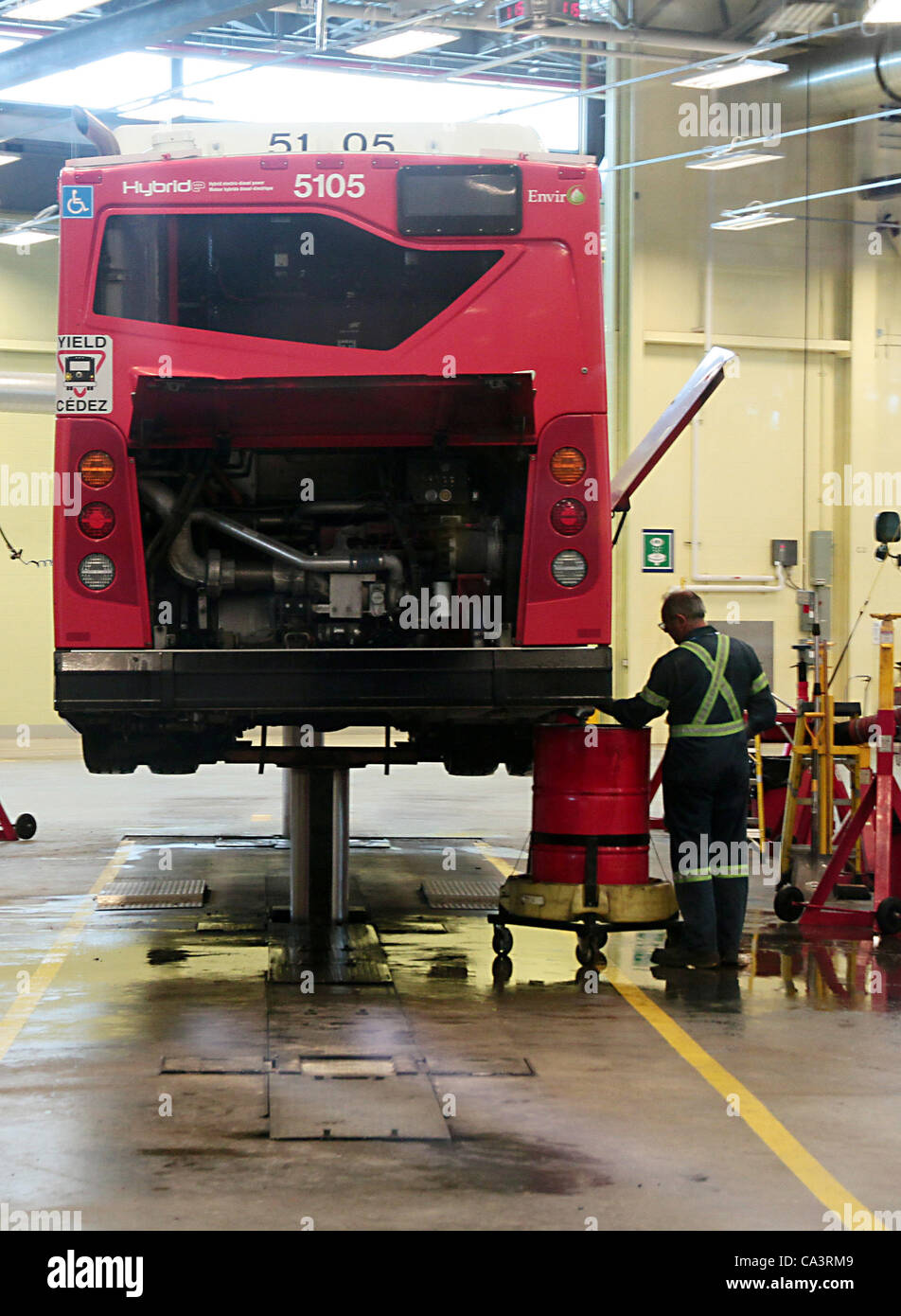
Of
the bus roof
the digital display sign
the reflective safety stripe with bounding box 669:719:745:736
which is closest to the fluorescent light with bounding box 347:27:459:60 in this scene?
the digital display sign

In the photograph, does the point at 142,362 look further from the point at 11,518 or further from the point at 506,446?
the point at 11,518

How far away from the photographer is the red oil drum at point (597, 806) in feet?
22.4

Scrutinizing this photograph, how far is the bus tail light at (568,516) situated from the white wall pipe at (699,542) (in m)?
15.5

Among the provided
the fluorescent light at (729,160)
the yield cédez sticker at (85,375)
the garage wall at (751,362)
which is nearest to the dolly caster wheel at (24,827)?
the yield cédez sticker at (85,375)

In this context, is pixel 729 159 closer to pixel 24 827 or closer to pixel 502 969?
pixel 24 827

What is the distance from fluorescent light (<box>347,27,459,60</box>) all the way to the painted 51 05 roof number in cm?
999

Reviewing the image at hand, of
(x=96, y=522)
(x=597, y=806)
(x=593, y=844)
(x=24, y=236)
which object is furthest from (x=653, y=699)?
(x=24, y=236)

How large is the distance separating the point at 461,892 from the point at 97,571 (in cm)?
390

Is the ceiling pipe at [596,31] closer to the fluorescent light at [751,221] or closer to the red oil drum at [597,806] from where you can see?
the fluorescent light at [751,221]

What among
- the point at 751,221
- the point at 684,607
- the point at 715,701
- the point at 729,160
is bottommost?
the point at 715,701

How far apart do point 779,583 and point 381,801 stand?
344 inches

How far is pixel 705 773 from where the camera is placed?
275 inches
